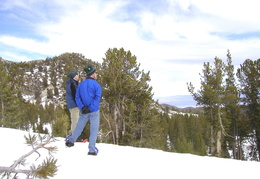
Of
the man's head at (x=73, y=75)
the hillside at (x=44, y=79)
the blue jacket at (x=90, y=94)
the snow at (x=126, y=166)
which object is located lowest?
the snow at (x=126, y=166)

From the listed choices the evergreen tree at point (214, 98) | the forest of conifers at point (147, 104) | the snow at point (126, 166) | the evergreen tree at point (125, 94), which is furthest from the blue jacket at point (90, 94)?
the evergreen tree at point (214, 98)

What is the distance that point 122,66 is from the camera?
19312 millimetres

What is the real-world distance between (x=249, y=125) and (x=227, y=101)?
551 cm

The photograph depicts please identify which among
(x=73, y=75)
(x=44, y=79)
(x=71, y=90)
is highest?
(x=44, y=79)

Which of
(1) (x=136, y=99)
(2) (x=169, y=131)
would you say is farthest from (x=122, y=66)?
(2) (x=169, y=131)

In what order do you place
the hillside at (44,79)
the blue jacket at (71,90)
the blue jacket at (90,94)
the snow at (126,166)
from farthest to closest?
the hillside at (44,79)
the blue jacket at (71,90)
the blue jacket at (90,94)
the snow at (126,166)

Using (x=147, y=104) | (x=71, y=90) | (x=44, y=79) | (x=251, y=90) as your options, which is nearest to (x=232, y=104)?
(x=251, y=90)

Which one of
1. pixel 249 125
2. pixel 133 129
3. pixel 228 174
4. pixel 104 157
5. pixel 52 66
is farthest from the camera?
pixel 52 66

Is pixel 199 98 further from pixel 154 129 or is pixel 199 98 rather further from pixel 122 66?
pixel 122 66

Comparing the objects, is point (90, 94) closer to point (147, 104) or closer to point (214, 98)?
point (147, 104)

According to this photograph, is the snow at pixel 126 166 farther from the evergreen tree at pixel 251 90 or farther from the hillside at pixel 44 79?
the hillside at pixel 44 79

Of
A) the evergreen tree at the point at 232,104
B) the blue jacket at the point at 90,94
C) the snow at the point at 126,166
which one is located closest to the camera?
the snow at the point at 126,166

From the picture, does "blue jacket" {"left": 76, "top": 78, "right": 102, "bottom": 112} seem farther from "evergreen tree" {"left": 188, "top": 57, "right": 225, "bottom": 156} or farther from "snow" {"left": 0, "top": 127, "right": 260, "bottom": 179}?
"evergreen tree" {"left": 188, "top": 57, "right": 225, "bottom": 156}

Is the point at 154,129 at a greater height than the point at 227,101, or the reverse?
the point at 227,101
